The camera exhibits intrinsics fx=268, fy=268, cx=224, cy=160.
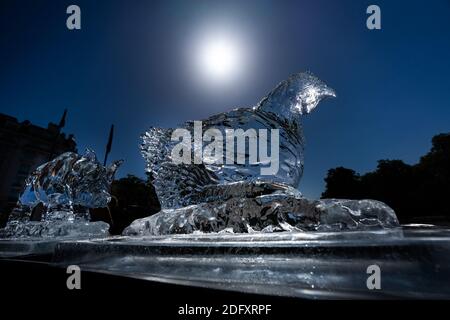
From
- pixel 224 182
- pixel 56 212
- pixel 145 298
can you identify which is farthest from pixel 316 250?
pixel 56 212

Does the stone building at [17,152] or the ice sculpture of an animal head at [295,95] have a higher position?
the stone building at [17,152]

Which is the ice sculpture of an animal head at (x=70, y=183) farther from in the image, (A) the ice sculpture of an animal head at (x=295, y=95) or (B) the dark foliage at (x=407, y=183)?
(B) the dark foliage at (x=407, y=183)

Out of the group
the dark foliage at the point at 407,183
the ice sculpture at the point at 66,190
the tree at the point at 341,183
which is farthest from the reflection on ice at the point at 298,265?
the tree at the point at 341,183

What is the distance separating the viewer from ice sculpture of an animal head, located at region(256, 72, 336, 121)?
71.4 inches

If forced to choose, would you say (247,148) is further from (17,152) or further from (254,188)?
(17,152)

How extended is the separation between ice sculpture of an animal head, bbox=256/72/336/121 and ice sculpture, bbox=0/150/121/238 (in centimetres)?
142

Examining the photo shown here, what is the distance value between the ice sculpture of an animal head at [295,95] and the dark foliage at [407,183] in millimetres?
14191

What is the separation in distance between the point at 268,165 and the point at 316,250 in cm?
112

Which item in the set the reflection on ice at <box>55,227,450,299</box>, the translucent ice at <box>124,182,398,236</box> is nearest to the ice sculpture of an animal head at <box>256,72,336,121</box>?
the translucent ice at <box>124,182,398,236</box>

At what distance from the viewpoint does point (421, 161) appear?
1809cm

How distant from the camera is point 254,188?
59.5 inches

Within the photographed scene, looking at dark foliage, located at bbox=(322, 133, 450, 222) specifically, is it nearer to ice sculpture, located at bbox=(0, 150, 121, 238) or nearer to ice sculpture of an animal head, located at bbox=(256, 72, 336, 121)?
ice sculpture of an animal head, located at bbox=(256, 72, 336, 121)

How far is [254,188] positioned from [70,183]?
4.99 ft

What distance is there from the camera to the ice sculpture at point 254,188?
1.07 m
